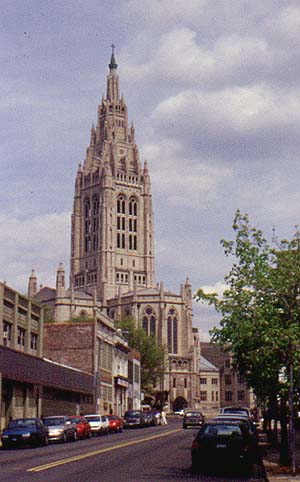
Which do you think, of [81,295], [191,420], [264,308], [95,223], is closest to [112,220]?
[95,223]

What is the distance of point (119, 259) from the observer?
504ft

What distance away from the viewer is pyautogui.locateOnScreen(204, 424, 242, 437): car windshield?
2033 cm

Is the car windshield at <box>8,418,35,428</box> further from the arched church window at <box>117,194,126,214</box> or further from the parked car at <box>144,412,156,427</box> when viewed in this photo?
the arched church window at <box>117,194,126,214</box>

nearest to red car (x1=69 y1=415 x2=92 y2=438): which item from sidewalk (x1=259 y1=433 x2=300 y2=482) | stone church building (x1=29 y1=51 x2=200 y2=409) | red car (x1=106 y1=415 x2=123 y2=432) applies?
red car (x1=106 y1=415 x2=123 y2=432)

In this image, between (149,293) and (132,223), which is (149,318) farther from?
(132,223)

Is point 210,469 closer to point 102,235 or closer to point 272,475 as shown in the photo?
point 272,475

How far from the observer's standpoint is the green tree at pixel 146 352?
113 m

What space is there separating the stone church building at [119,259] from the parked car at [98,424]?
3189 inches

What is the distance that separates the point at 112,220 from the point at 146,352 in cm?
4635

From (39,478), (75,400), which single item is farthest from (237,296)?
(75,400)

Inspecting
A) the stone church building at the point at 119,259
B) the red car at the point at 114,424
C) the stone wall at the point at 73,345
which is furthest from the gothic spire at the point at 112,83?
the red car at the point at 114,424

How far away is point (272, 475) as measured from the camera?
19141mm

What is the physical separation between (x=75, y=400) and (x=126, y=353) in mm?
29523

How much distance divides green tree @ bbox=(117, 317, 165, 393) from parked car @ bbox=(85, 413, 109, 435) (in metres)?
61.6
